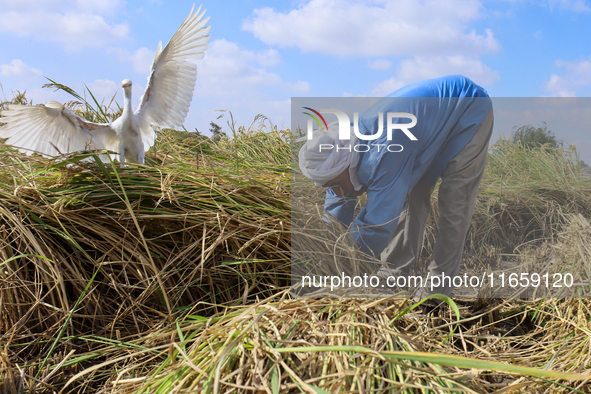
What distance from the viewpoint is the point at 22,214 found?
4.71ft

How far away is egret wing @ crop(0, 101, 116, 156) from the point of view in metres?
1.91

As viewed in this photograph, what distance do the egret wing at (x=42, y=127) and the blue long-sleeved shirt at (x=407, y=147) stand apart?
126cm

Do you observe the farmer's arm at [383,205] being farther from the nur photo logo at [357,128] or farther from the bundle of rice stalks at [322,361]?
the bundle of rice stalks at [322,361]

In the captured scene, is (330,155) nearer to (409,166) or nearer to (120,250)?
(409,166)

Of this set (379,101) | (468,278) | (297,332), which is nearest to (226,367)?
(297,332)

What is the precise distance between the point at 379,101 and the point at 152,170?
3.40ft

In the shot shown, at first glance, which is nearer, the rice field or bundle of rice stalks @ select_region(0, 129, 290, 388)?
the rice field

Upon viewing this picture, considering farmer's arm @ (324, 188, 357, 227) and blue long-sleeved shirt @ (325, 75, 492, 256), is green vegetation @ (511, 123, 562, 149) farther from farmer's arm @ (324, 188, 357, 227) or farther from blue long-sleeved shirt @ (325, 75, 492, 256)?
farmer's arm @ (324, 188, 357, 227)

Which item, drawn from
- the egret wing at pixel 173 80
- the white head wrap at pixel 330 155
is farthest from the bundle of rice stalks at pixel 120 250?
the egret wing at pixel 173 80

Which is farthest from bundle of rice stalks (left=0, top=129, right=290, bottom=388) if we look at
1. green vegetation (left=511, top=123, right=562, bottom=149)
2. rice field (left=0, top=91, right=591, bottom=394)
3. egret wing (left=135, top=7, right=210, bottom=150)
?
green vegetation (left=511, top=123, right=562, bottom=149)

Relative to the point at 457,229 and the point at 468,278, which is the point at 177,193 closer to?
the point at 457,229

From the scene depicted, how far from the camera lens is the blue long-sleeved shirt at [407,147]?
63.7 inches

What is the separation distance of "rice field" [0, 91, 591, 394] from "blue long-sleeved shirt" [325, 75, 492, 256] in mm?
213

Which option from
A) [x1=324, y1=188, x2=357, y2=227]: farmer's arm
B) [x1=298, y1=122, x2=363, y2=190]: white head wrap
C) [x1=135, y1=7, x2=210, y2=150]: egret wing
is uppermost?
[x1=135, y1=7, x2=210, y2=150]: egret wing
